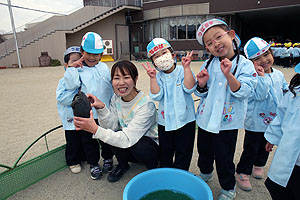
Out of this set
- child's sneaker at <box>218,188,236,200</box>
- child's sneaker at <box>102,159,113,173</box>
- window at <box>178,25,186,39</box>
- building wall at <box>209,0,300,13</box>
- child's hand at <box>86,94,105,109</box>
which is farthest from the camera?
window at <box>178,25,186,39</box>

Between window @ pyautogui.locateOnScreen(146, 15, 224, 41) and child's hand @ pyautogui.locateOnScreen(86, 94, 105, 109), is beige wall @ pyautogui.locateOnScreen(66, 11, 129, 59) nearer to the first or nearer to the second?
window @ pyautogui.locateOnScreen(146, 15, 224, 41)

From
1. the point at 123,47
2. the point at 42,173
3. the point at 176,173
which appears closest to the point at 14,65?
the point at 123,47

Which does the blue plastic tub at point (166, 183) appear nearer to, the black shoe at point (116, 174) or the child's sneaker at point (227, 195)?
the child's sneaker at point (227, 195)

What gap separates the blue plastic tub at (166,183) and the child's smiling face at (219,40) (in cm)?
102

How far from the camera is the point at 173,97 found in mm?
1934

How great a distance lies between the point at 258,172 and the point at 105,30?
1910cm

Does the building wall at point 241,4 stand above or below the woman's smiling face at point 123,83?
above

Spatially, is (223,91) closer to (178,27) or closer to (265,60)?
(265,60)

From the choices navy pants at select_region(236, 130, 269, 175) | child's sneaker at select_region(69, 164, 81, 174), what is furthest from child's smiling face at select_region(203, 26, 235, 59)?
child's sneaker at select_region(69, 164, 81, 174)

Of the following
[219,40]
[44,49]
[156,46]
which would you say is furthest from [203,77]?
[44,49]

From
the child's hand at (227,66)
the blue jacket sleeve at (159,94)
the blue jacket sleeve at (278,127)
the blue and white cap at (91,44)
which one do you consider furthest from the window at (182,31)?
the blue jacket sleeve at (278,127)

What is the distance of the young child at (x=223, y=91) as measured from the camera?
167 centimetres

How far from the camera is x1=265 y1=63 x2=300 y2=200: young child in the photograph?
4.30 feet

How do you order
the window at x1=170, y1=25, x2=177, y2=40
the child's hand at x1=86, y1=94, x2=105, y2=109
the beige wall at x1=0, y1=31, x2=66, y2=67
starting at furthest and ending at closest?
the window at x1=170, y1=25, x2=177, y2=40, the beige wall at x1=0, y1=31, x2=66, y2=67, the child's hand at x1=86, y1=94, x2=105, y2=109
